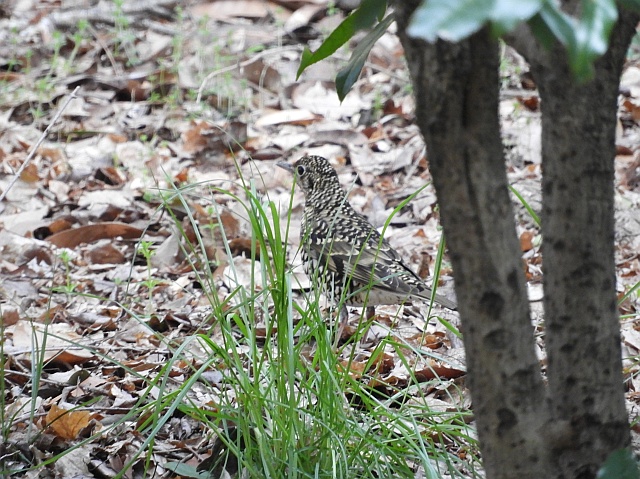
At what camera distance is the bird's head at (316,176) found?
569 cm

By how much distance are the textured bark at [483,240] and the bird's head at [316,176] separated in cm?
368

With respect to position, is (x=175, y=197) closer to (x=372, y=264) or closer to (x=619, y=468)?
(x=372, y=264)

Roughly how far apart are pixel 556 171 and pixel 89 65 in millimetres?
7723

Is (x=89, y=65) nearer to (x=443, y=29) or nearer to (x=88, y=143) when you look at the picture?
(x=88, y=143)

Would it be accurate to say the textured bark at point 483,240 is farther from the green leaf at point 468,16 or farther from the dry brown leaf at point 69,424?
the dry brown leaf at point 69,424

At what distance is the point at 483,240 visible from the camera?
185 centimetres

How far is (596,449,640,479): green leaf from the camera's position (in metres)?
1.77

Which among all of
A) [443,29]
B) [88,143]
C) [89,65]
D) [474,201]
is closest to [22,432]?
[474,201]

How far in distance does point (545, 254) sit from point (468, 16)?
3.58 feet

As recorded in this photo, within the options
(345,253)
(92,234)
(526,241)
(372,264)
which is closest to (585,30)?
(372,264)

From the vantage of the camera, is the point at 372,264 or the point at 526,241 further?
the point at 526,241

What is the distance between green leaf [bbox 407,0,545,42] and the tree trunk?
2.02 feet

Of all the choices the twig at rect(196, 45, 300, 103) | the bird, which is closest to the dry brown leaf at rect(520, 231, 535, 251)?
the bird

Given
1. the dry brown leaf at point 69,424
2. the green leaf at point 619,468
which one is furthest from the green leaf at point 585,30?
the dry brown leaf at point 69,424
